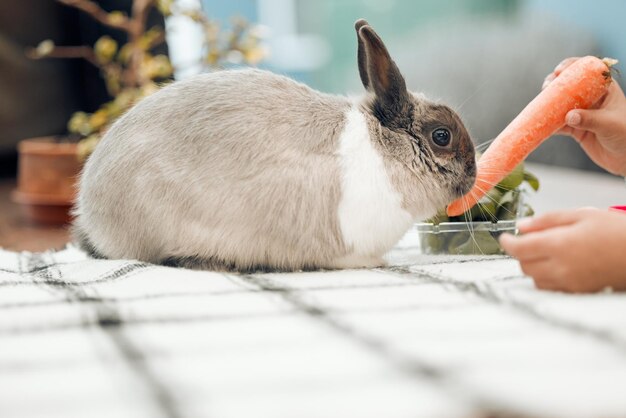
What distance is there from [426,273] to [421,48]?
6.03 ft

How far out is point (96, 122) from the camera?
1944mm

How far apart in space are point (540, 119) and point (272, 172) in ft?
1.50

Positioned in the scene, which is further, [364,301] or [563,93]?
[563,93]

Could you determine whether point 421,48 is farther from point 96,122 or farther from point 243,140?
point 243,140

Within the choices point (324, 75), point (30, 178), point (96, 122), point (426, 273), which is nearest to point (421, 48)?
point (324, 75)

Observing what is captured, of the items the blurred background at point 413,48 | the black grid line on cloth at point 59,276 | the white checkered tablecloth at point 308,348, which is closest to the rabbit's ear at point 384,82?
the white checkered tablecloth at point 308,348

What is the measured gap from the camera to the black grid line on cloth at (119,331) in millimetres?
523

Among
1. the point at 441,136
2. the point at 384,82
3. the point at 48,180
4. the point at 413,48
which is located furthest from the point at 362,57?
the point at 413,48

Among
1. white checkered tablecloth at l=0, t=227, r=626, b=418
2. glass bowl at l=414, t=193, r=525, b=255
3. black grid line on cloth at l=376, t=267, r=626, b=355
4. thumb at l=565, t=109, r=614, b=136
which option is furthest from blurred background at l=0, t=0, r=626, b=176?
white checkered tablecloth at l=0, t=227, r=626, b=418

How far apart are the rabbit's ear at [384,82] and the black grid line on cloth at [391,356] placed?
1.09 feet

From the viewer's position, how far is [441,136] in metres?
1.04

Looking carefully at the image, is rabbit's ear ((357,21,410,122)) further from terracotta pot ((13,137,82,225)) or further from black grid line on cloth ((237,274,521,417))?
terracotta pot ((13,137,82,225))

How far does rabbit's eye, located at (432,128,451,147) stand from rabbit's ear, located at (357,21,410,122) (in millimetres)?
61

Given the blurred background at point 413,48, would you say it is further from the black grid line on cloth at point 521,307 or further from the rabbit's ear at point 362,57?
the black grid line on cloth at point 521,307
